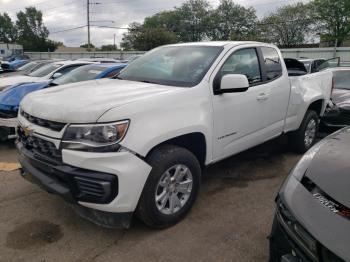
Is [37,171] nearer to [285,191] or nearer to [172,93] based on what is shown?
[172,93]

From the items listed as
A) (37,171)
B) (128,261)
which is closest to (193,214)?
(128,261)

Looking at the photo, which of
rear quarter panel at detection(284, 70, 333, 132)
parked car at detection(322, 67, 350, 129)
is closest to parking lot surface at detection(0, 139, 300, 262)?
rear quarter panel at detection(284, 70, 333, 132)

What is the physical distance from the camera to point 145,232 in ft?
10.9

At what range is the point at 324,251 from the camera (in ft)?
5.77

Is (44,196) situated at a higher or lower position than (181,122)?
lower

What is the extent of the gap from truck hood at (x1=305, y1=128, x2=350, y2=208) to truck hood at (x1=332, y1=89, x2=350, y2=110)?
423 cm

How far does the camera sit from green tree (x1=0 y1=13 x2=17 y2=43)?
76.1 meters

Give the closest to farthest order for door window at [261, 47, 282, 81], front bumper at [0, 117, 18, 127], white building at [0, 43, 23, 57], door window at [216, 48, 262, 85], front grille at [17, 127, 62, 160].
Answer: front grille at [17, 127, 62, 160], door window at [216, 48, 262, 85], door window at [261, 47, 282, 81], front bumper at [0, 117, 18, 127], white building at [0, 43, 23, 57]

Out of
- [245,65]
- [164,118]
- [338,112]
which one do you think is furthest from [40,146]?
[338,112]

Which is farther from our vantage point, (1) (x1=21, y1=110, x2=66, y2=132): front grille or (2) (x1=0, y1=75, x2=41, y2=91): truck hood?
(2) (x1=0, y1=75, x2=41, y2=91): truck hood

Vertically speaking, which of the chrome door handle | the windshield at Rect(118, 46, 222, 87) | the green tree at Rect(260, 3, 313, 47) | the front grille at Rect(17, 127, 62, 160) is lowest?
the front grille at Rect(17, 127, 62, 160)

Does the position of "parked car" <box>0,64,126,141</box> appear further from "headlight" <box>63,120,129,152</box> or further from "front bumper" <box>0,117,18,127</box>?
"headlight" <box>63,120,129,152</box>

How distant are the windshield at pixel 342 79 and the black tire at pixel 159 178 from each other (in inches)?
208

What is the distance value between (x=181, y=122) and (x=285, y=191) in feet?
4.38
